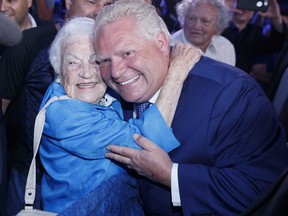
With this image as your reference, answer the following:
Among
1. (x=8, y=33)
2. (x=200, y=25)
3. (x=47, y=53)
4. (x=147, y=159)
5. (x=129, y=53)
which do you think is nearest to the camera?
(x=8, y=33)

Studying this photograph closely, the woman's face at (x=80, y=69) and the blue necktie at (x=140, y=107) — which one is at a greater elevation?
the woman's face at (x=80, y=69)

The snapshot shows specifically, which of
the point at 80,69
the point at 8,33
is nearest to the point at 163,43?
the point at 80,69

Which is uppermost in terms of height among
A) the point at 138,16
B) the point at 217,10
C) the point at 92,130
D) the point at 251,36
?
the point at 138,16

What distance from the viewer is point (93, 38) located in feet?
6.07

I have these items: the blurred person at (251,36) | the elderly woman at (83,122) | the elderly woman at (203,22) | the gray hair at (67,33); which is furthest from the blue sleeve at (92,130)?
the blurred person at (251,36)

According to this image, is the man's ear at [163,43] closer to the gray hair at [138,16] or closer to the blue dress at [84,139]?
the gray hair at [138,16]

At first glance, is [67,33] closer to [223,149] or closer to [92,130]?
[92,130]

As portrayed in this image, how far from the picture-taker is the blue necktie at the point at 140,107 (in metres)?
1.90

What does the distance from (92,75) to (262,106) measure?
65 cm

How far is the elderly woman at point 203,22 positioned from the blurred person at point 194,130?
6.06 ft

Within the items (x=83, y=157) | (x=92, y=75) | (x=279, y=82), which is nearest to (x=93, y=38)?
(x=92, y=75)

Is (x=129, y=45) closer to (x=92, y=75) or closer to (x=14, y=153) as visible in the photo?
(x=92, y=75)

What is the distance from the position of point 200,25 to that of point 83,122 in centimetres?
214

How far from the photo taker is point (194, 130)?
1.71 m
